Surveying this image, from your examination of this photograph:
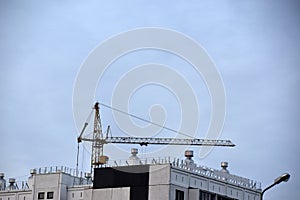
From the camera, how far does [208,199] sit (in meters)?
115

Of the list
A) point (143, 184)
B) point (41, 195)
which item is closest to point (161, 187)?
point (143, 184)

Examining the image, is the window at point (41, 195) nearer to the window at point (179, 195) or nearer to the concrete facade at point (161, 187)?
the concrete facade at point (161, 187)

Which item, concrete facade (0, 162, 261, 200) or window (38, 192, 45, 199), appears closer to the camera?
concrete facade (0, 162, 261, 200)

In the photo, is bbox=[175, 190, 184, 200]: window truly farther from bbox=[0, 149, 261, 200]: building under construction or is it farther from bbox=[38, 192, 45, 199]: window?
bbox=[38, 192, 45, 199]: window

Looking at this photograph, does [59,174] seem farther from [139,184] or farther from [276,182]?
[276,182]

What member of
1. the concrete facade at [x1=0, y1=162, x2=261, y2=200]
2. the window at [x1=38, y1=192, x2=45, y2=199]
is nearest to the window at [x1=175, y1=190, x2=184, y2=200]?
the concrete facade at [x1=0, y1=162, x2=261, y2=200]

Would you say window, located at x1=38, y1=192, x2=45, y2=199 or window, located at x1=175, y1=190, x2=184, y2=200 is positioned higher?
window, located at x1=38, y1=192, x2=45, y2=199

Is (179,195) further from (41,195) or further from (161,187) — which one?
(41,195)

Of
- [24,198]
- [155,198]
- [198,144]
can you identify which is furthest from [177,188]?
[198,144]

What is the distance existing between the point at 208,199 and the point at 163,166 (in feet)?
35.1

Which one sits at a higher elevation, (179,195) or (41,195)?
(41,195)

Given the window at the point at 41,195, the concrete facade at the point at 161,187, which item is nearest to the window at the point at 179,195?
the concrete facade at the point at 161,187

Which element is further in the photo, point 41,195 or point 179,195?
point 41,195

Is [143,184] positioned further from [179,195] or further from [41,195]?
[41,195]
